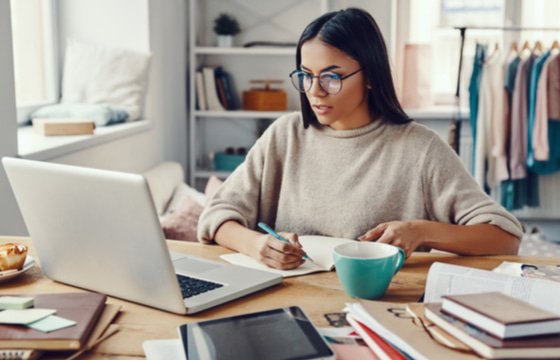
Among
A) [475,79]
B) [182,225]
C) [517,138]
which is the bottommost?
[182,225]

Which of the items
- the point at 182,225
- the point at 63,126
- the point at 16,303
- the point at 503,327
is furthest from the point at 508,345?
the point at 63,126

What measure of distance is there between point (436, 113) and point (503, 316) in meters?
3.58

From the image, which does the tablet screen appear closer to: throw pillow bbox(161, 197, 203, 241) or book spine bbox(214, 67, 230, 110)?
throw pillow bbox(161, 197, 203, 241)

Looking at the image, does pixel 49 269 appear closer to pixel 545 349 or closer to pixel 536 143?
pixel 545 349

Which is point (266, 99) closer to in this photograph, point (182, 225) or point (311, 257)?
point (182, 225)

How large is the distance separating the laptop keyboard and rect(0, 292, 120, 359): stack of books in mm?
121

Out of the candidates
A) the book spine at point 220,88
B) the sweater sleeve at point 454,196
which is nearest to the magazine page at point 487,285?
the sweater sleeve at point 454,196

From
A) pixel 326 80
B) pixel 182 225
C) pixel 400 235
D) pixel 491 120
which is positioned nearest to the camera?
pixel 400 235

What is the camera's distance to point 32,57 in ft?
11.0

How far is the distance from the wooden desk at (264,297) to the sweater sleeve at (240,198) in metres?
0.14

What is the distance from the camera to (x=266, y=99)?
171 inches

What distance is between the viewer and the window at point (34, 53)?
3223 mm

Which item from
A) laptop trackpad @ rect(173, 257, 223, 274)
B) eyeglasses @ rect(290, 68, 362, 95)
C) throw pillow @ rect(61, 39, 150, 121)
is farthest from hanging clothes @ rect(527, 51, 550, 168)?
laptop trackpad @ rect(173, 257, 223, 274)

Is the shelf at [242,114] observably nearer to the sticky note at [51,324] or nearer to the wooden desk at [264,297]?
the wooden desk at [264,297]
